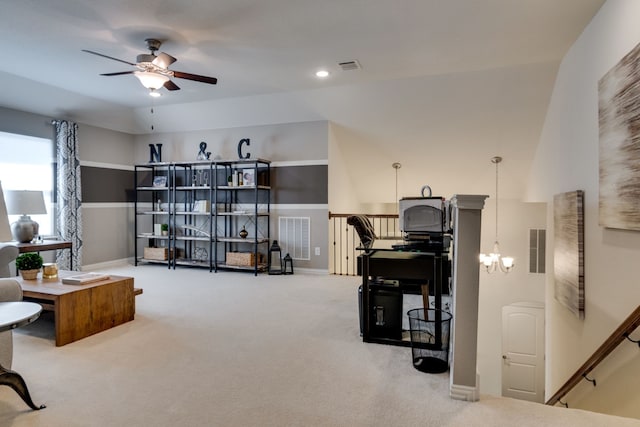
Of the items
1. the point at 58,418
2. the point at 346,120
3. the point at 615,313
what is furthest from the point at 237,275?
the point at 615,313

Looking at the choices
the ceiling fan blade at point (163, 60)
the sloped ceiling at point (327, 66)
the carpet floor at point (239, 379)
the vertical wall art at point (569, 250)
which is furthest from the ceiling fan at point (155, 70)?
the vertical wall art at point (569, 250)

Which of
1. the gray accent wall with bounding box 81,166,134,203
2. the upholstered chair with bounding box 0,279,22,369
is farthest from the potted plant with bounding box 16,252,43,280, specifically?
the gray accent wall with bounding box 81,166,134,203

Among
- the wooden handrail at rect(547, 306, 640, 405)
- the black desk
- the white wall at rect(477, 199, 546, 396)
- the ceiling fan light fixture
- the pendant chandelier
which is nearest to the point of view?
the wooden handrail at rect(547, 306, 640, 405)

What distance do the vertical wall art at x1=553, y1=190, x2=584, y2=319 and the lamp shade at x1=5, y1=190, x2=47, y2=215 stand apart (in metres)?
6.24

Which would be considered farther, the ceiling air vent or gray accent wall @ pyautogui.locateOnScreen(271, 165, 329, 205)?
gray accent wall @ pyautogui.locateOnScreen(271, 165, 329, 205)

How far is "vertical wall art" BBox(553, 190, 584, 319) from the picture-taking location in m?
3.32

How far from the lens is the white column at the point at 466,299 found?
2.12m

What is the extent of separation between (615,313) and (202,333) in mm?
3273

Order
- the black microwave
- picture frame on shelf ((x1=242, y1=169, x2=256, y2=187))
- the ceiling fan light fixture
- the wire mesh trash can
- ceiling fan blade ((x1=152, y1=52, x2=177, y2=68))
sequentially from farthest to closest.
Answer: picture frame on shelf ((x1=242, y1=169, x2=256, y2=187)) → the ceiling fan light fixture → ceiling fan blade ((x1=152, y1=52, x2=177, y2=68)) → the black microwave → the wire mesh trash can

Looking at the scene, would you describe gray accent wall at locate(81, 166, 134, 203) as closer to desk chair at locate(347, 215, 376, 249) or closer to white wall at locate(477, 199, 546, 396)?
desk chair at locate(347, 215, 376, 249)

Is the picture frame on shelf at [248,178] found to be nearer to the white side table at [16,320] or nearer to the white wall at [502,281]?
the white wall at [502,281]

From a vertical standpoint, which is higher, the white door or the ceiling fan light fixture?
the ceiling fan light fixture

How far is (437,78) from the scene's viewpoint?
486 cm

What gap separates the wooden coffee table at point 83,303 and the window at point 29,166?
2715mm
